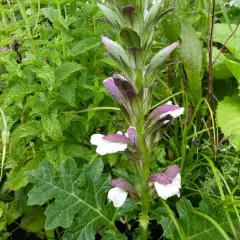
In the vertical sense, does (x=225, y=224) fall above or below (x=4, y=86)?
below

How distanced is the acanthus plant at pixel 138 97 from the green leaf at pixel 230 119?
0.42 m

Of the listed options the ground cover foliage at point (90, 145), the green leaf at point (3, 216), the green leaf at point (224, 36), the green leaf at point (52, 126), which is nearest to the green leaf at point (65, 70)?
the ground cover foliage at point (90, 145)

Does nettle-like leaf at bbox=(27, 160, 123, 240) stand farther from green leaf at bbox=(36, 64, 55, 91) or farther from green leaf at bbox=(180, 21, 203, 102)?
green leaf at bbox=(180, 21, 203, 102)

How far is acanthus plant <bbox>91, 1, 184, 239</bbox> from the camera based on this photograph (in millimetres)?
955

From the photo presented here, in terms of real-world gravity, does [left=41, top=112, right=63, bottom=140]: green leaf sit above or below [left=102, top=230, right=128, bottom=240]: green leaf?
above

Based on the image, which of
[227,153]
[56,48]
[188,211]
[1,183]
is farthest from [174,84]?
[1,183]

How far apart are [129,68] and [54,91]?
1.79 feet

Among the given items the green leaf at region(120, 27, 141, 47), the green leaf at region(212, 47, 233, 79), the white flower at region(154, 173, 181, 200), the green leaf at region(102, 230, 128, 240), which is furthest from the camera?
the green leaf at region(212, 47, 233, 79)

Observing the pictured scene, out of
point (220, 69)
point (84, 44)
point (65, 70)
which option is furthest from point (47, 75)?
point (220, 69)

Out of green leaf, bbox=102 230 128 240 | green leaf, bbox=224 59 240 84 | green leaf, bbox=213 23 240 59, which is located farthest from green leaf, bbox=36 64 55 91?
green leaf, bbox=213 23 240 59

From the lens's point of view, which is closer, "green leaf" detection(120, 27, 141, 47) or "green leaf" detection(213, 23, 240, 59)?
"green leaf" detection(120, 27, 141, 47)

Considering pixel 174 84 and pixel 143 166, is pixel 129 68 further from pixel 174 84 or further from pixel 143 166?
pixel 174 84

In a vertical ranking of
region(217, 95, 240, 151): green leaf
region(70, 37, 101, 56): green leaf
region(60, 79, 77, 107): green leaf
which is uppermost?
region(70, 37, 101, 56): green leaf

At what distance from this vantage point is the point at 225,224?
125cm
